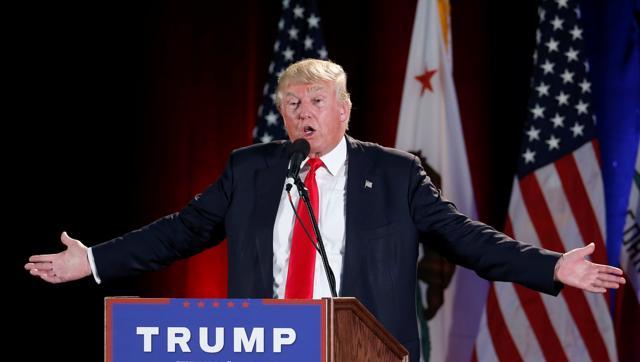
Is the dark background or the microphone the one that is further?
the dark background

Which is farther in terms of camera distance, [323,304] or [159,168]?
[159,168]

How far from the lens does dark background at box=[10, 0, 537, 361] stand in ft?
15.7

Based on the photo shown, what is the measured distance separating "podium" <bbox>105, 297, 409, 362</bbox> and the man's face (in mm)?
833

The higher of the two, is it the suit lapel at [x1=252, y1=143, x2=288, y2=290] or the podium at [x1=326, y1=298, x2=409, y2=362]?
the suit lapel at [x1=252, y1=143, x2=288, y2=290]

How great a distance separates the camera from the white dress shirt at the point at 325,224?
8.32 ft

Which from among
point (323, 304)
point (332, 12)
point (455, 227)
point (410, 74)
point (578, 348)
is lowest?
point (578, 348)

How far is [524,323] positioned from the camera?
4207mm

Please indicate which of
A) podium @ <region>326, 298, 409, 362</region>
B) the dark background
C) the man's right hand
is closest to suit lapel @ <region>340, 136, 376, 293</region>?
podium @ <region>326, 298, 409, 362</region>

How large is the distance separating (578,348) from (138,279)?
2613 mm

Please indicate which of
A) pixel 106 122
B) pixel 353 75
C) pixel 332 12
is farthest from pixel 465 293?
pixel 106 122

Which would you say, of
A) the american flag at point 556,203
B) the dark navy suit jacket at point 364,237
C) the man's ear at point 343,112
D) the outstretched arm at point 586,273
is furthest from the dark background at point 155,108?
the outstretched arm at point 586,273

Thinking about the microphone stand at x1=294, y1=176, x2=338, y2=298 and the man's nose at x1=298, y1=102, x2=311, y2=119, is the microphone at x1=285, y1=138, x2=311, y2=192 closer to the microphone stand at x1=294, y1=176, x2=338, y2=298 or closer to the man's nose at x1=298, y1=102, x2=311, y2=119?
the microphone stand at x1=294, y1=176, x2=338, y2=298

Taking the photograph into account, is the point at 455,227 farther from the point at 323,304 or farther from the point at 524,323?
the point at 524,323

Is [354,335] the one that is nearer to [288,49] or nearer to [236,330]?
[236,330]
